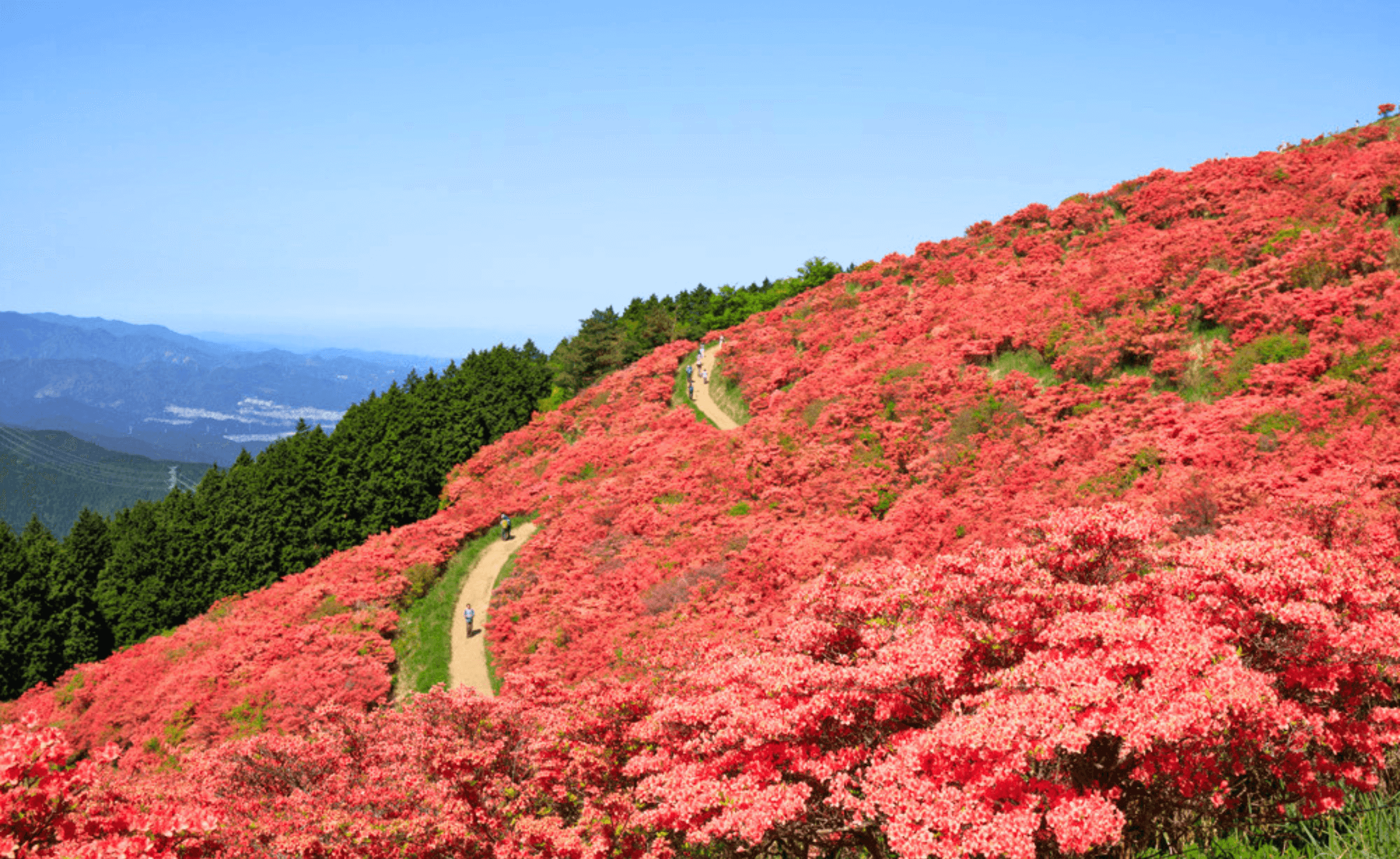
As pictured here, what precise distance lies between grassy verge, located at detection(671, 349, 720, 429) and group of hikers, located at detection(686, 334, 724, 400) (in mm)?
220

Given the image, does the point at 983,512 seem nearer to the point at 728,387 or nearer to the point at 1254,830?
the point at 1254,830

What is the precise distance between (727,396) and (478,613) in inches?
759

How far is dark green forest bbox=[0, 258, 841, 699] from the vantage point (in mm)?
50250

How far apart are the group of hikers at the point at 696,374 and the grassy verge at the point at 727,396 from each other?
496mm

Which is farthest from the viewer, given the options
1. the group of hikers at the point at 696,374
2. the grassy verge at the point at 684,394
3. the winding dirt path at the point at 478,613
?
the group of hikers at the point at 696,374

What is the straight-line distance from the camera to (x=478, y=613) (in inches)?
1298

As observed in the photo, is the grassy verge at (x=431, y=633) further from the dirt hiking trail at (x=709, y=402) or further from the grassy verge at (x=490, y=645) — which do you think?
the dirt hiking trail at (x=709, y=402)

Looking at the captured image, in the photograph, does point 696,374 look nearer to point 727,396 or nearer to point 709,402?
point 709,402

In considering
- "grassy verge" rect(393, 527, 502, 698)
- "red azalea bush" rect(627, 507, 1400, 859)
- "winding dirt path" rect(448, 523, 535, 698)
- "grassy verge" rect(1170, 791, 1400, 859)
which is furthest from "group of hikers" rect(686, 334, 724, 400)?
"grassy verge" rect(1170, 791, 1400, 859)

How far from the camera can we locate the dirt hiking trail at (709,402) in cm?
4275

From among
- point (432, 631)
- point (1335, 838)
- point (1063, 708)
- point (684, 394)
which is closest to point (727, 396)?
point (684, 394)

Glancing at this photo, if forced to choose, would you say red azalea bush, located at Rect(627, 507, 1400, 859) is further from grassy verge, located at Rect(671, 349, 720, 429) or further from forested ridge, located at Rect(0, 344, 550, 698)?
forested ridge, located at Rect(0, 344, 550, 698)

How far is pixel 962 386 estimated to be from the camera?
99.9 feet

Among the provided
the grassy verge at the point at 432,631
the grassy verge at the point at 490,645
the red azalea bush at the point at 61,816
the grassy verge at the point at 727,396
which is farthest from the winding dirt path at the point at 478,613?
the red azalea bush at the point at 61,816
